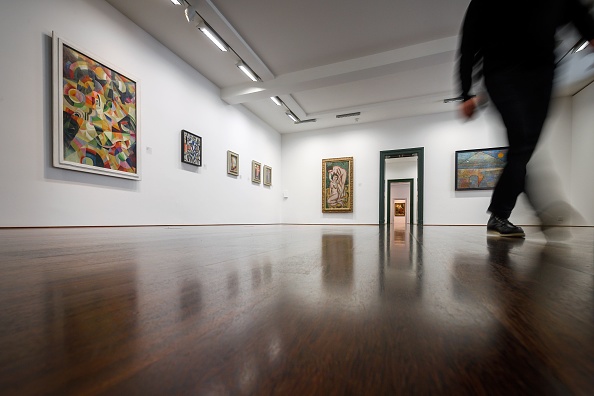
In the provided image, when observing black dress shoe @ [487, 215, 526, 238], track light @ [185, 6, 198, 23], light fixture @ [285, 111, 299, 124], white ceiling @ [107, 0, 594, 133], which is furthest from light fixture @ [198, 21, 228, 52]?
black dress shoe @ [487, 215, 526, 238]

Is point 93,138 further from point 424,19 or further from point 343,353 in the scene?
point 424,19

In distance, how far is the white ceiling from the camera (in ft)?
11.5

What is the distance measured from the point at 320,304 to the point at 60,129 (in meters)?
3.63

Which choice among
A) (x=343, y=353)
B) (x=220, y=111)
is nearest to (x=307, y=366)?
(x=343, y=353)

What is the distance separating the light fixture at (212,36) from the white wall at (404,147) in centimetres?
438

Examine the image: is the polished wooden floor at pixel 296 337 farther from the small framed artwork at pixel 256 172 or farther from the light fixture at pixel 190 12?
the small framed artwork at pixel 256 172

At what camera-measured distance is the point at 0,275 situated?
404 millimetres

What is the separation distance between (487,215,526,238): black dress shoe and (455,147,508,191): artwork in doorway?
558cm

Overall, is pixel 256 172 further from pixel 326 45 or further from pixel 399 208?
pixel 399 208

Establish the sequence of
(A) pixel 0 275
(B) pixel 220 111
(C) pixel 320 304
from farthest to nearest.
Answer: (B) pixel 220 111, (A) pixel 0 275, (C) pixel 320 304

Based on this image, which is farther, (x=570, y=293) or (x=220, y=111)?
(x=220, y=111)

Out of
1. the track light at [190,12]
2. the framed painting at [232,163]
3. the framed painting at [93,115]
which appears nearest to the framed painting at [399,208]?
the framed painting at [232,163]

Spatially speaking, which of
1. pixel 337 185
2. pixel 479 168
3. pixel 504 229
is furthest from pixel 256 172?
pixel 504 229

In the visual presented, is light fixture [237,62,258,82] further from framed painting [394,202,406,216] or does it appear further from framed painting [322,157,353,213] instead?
framed painting [394,202,406,216]
